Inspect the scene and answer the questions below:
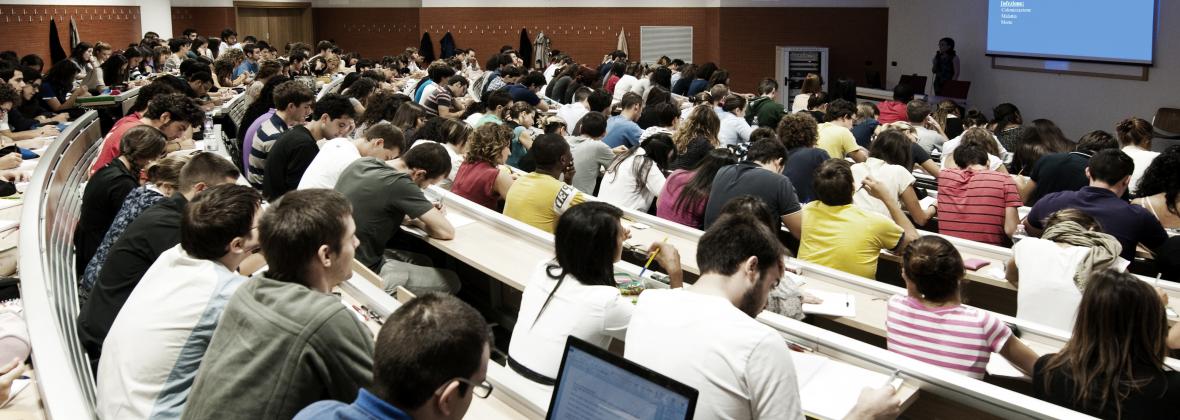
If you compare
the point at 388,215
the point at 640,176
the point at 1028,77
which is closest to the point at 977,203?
the point at 640,176

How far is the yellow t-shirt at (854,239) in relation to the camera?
4.61m

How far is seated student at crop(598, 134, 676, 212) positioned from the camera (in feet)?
20.0

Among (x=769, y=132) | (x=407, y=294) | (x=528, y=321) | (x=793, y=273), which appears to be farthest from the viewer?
(x=769, y=132)

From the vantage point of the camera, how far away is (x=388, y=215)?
481cm

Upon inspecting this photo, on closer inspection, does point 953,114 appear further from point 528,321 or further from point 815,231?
point 528,321

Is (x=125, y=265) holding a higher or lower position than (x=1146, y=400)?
higher

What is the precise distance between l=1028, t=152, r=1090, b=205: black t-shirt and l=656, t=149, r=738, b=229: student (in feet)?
6.81

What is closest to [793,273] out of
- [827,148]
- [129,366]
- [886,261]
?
[886,261]

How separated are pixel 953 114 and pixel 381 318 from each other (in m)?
8.49

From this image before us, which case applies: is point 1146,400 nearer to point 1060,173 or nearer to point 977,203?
point 977,203

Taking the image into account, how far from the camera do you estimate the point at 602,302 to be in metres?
2.99

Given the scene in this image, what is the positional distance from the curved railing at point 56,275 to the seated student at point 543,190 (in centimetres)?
223

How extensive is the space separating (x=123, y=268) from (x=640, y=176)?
3.34 metres

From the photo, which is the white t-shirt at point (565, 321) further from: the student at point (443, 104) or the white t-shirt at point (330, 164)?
the student at point (443, 104)
